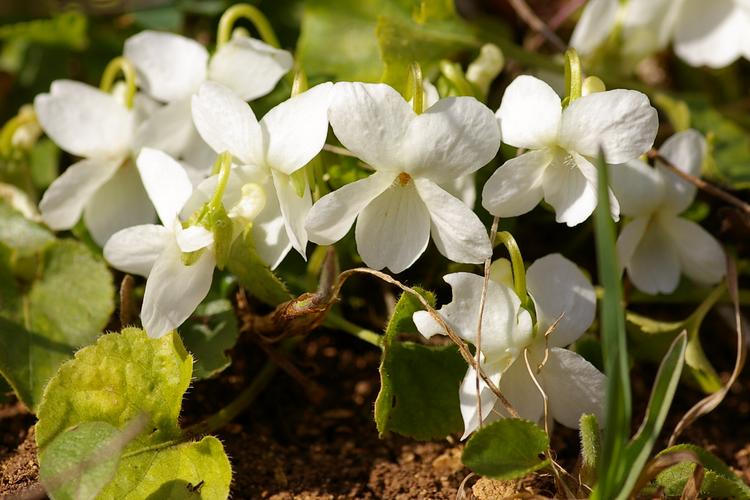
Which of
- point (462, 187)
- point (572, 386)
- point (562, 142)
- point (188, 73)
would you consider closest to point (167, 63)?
point (188, 73)

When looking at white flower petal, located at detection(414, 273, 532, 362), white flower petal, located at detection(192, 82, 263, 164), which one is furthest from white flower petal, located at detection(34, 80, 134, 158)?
white flower petal, located at detection(414, 273, 532, 362)

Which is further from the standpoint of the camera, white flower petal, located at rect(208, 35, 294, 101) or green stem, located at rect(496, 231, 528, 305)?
white flower petal, located at rect(208, 35, 294, 101)

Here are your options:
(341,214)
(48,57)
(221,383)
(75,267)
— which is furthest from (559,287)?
(48,57)

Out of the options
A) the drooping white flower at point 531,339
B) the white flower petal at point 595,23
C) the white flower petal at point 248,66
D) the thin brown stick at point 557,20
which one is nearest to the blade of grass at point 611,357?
the drooping white flower at point 531,339

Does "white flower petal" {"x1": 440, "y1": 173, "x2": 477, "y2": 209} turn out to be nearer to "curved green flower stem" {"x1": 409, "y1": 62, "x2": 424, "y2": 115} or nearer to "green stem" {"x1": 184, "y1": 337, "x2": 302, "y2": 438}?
"curved green flower stem" {"x1": 409, "y1": 62, "x2": 424, "y2": 115}

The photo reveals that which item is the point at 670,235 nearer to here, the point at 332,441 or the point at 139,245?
the point at 332,441

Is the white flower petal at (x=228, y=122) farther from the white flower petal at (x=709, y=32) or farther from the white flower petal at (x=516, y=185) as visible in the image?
the white flower petal at (x=709, y=32)

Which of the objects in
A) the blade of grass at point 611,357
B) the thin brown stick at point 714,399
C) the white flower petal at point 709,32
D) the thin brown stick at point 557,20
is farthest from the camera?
the thin brown stick at point 557,20
